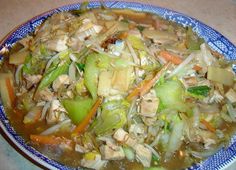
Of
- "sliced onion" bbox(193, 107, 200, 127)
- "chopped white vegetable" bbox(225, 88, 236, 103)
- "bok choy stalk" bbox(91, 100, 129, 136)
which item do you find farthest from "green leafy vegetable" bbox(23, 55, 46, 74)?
"chopped white vegetable" bbox(225, 88, 236, 103)

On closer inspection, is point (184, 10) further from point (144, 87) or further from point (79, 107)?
point (79, 107)

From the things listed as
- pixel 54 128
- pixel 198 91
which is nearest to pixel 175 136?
pixel 198 91

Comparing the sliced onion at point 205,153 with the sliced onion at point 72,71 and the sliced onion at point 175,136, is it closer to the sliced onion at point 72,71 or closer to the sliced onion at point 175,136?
the sliced onion at point 175,136

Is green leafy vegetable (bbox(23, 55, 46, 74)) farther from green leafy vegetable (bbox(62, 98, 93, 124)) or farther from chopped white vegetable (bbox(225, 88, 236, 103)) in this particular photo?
chopped white vegetable (bbox(225, 88, 236, 103))

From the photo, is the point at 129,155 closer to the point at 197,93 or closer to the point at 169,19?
the point at 197,93

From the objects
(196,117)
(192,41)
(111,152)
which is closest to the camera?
(111,152)

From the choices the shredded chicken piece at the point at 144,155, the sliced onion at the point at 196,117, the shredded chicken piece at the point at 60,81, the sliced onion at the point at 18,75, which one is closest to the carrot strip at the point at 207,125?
the sliced onion at the point at 196,117
